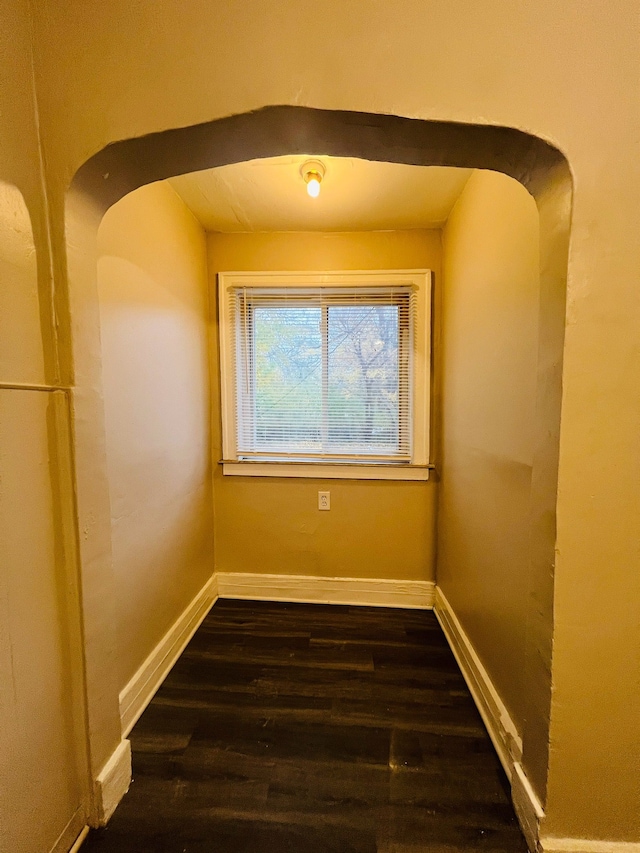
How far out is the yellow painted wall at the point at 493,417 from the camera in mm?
1120

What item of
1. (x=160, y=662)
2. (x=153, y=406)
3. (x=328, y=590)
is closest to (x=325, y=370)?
(x=153, y=406)

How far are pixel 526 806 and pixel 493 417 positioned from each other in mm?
1216

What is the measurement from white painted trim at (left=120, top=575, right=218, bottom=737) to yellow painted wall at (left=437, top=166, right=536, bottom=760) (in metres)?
1.45

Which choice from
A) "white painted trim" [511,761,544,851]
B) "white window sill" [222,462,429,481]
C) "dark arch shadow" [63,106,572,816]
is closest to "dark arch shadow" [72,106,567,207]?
"dark arch shadow" [63,106,572,816]

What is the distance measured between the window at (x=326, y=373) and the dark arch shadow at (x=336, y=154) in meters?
1.14

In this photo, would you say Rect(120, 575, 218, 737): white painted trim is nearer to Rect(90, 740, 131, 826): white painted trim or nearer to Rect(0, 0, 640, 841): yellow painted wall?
Rect(90, 740, 131, 826): white painted trim

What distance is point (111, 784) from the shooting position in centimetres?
104

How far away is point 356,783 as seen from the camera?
114 cm

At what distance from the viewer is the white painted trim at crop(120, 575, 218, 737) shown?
4.43 ft

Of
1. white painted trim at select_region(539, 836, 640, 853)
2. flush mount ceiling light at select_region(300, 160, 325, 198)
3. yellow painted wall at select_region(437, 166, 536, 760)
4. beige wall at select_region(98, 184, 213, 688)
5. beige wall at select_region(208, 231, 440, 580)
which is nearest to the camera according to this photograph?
white painted trim at select_region(539, 836, 640, 853)

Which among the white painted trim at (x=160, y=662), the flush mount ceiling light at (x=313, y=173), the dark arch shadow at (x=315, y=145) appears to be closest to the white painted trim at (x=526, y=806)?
the white painted trim at (x=160, y=662)

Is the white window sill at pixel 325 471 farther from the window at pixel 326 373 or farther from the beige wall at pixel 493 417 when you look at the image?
the beige wall at pixel 493 417

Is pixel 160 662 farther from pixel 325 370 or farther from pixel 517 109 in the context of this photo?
pixel 517 109

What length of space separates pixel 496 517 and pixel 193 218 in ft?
7.23
